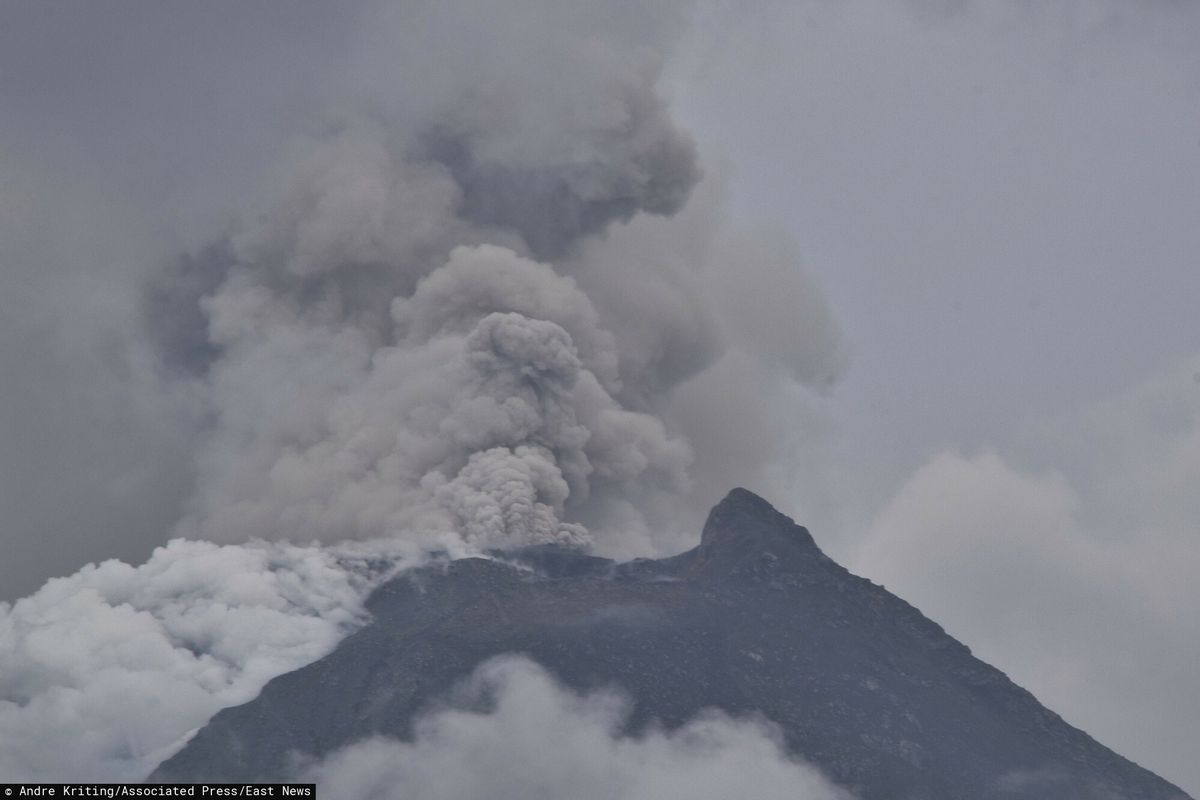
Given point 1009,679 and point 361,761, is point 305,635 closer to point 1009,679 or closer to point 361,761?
point 361,761

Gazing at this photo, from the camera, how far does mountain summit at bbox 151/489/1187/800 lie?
137m

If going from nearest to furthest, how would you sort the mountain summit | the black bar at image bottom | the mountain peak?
the black bar at image bottom, the mountain summit, the mountain peak

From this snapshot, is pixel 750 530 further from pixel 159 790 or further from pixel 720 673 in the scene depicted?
pixel 159 790

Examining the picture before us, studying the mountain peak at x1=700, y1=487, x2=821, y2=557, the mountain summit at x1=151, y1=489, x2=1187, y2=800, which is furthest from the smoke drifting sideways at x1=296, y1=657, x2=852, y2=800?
the mountain peak at x1=700, y1=487, x2=821, y2=557

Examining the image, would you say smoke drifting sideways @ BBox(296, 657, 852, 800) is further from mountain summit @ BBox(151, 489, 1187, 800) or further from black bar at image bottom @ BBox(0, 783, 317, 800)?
black bar at image bottom @ BBox(0, 783, 317, 800)

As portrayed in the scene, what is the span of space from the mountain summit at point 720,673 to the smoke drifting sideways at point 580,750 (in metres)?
0.99

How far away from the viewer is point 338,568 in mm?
146250

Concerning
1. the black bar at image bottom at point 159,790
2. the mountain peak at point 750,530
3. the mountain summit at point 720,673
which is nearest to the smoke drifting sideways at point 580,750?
the mountain summit at point 720,673

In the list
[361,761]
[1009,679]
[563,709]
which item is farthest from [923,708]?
[361,761]

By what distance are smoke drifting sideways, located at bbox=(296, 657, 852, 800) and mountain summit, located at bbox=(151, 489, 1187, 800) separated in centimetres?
99

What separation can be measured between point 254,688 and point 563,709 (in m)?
18.3

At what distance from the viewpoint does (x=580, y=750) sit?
140m

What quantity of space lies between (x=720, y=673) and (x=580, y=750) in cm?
999

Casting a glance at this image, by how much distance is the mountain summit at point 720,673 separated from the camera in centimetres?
13675
